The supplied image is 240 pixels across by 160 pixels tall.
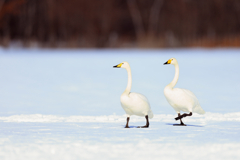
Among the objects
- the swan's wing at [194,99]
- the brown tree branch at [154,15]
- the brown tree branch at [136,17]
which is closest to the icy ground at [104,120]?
the swan's wing at [194,99]

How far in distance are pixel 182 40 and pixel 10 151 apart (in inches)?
703

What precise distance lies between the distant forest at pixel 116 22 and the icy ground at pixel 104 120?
9.38 meters

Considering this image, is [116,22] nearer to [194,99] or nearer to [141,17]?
[141,17]

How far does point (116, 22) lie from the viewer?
2506 centimetres

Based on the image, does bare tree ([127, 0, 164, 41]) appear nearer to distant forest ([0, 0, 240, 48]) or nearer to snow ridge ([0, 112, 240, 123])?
distant forest ([0, 0, 240, 48])

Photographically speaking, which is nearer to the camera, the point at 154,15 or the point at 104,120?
the point at 104,120

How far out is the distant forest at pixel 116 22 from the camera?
69.5 ft

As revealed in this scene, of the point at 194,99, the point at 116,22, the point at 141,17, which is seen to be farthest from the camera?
the point at 116,22

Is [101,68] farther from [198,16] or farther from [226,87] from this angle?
[198,16]

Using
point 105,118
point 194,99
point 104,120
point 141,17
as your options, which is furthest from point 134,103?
point 141,17


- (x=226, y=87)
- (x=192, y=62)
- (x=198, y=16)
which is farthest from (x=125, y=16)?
(x=226, y=87)

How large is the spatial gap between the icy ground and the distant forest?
30.8 ft

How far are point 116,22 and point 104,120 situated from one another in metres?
20.1

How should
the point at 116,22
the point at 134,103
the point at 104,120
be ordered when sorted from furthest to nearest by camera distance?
the point at 116,22 < the point at 104,120 < the point at 134,103
